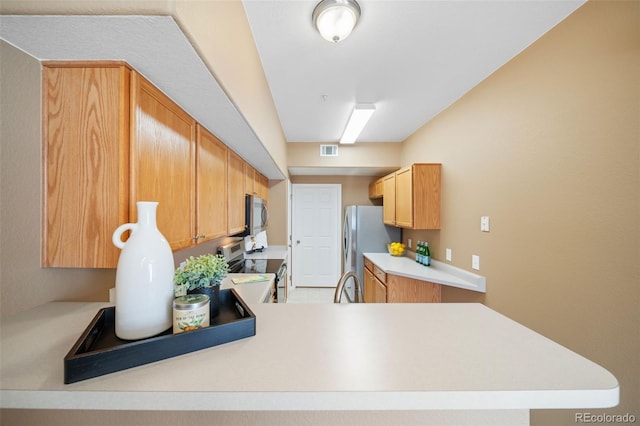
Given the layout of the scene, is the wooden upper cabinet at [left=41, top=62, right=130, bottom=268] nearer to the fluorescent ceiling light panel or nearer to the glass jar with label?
the glass jar with label

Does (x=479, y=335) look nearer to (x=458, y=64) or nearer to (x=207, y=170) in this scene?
(x=207, y=170)

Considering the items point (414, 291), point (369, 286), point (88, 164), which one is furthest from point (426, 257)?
point (88, 164)

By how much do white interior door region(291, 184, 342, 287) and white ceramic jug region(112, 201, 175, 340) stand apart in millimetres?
3681

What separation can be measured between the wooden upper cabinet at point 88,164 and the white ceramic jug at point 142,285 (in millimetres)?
339

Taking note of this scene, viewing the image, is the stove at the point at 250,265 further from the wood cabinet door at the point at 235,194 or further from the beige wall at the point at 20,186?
the beige wall at the point at 20,186

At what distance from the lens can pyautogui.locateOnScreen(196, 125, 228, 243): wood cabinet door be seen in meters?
1.43

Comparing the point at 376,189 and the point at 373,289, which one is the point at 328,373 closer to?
the point at 373,289

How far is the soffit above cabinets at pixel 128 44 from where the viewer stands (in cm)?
66

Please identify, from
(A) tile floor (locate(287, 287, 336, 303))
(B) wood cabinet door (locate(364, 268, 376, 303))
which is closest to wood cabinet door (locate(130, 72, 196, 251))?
(B) wood cabinet door (locate(364, 268, 376, 303))

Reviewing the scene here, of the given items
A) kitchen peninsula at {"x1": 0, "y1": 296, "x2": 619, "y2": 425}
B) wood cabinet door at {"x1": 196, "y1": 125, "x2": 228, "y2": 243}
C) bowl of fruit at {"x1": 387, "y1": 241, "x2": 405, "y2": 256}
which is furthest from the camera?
bowl of fruit at {"x1": 387, "y1": 241, "x2": 405, "y2": 256}

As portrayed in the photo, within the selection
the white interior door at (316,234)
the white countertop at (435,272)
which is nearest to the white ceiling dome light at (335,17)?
the white countertop at (435,272)

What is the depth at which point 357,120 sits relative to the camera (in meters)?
2.59

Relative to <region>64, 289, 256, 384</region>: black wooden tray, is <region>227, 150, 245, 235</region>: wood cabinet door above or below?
above

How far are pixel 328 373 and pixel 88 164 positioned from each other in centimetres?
109
